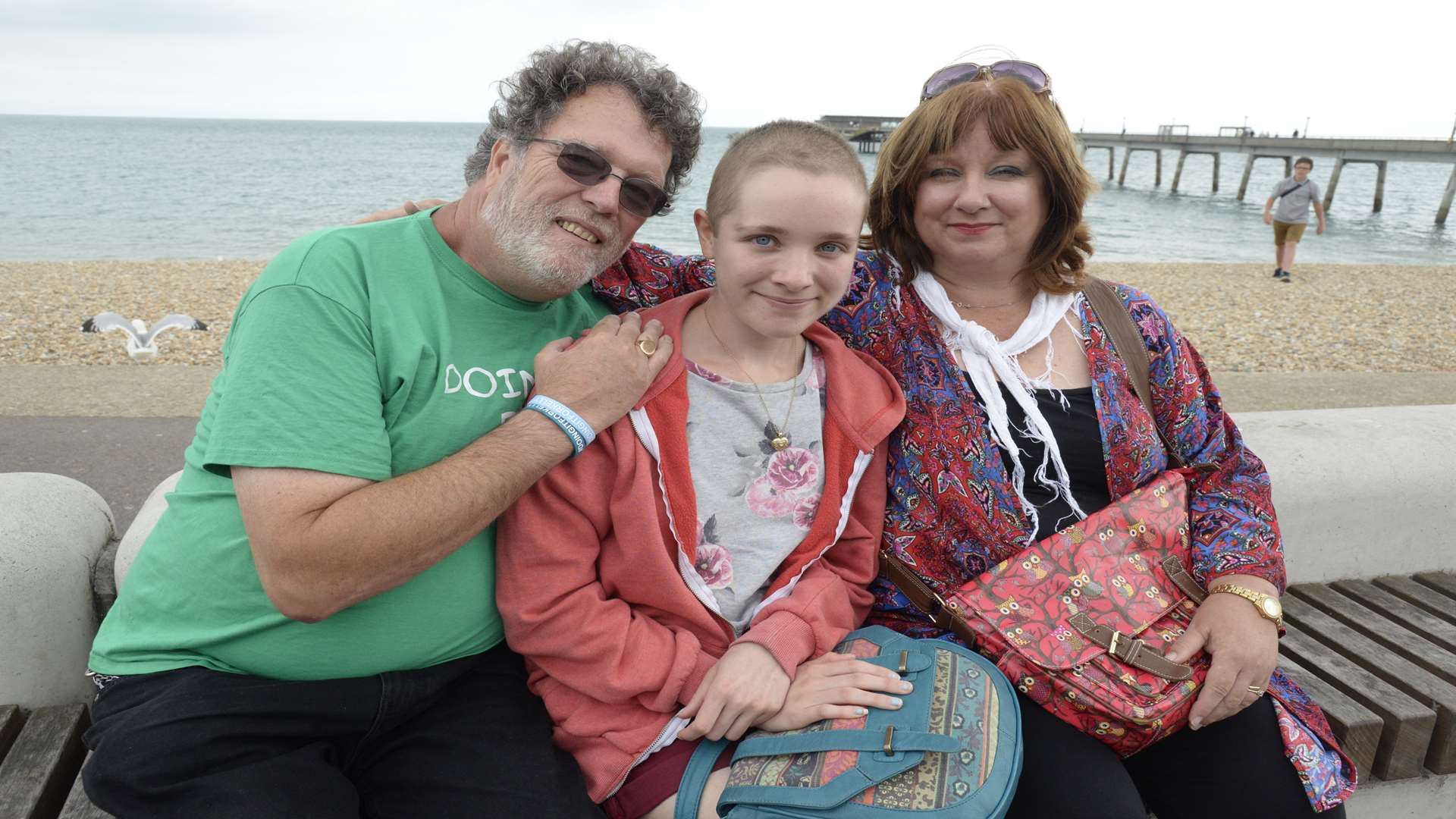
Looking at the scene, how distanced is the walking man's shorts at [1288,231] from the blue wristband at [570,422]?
737 inches

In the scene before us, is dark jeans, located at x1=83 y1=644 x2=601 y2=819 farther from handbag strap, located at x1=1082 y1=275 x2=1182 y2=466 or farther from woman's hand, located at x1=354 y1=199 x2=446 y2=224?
handbag strap, located at x1=1082 y1=275 x2=1182 y2=466

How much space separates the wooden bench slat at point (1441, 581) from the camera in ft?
10.7

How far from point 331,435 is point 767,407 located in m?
0.97

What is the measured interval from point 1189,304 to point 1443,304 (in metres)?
3.74

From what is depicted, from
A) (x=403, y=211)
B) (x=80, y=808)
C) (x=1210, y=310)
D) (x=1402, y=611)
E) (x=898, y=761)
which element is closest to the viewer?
(x=898, y=761)

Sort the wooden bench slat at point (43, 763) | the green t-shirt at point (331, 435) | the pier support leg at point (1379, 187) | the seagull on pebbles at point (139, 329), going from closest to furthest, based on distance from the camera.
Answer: the green t-shirt at point (331, 435) → the wooden bench slat at point (43, 763) → the seagull on pebbles at point (139, 329) → the pier support leg at point (1379, 187)

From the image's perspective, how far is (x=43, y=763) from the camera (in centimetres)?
225

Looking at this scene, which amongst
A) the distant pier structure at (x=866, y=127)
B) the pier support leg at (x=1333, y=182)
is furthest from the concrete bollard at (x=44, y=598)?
the distant pier structure at (x=866, y=127)

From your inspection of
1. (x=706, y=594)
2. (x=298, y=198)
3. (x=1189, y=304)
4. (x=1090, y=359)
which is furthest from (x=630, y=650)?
(x=298, y=198)

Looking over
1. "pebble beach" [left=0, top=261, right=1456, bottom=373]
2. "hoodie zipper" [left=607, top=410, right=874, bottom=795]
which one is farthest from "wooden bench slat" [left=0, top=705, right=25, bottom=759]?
"pebble beach" [left=0, top=261, right=1456, bottom=373]

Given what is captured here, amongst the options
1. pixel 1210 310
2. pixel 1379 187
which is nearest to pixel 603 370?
pixel 1210 310

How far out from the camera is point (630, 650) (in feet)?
6.69

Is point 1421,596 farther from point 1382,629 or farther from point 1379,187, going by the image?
point 1379,187

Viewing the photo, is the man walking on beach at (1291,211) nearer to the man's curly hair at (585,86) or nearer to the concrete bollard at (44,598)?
the man's curly hair at (585,86)
